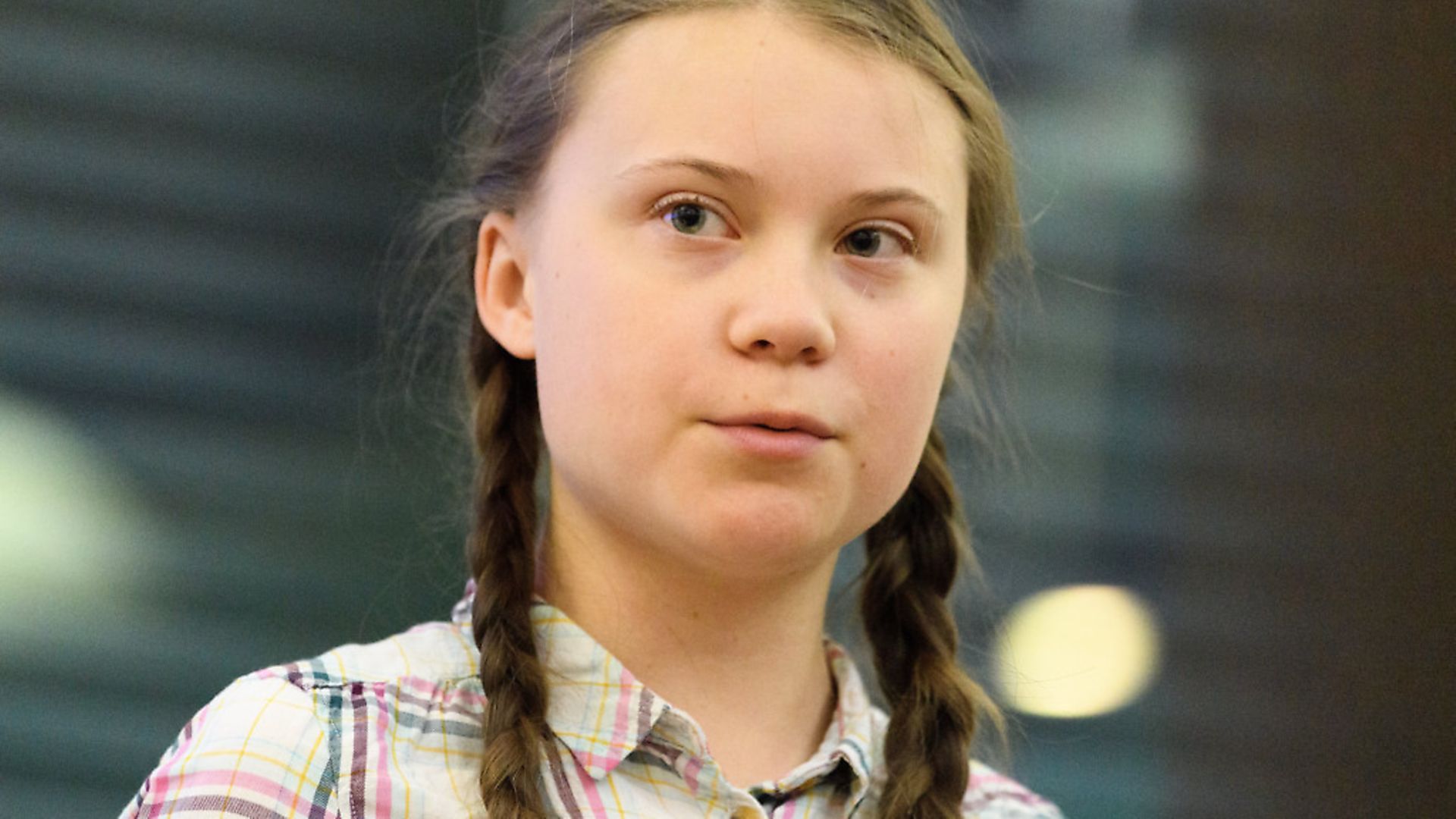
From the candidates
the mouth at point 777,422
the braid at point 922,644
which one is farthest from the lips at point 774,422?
the braid at point 922,644

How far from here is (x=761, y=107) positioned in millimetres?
1082

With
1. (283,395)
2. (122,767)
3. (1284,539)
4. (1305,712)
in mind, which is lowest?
(122,767)

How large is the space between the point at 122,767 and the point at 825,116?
89 cm

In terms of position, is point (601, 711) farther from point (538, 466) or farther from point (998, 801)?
point (998, 801)

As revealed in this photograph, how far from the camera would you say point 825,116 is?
3.58ft

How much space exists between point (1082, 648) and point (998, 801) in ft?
1.44

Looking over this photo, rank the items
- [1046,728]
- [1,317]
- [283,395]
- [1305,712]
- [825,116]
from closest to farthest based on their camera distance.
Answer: [825,116] < [1305,712] < [1,317] < [283,395] < [1046,728]

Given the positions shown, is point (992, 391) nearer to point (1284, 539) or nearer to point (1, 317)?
point (1284, 539)

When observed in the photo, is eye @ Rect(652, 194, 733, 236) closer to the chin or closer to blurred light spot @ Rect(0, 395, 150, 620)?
the chin

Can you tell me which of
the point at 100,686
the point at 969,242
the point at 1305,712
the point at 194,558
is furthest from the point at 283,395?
the point at 1305,712

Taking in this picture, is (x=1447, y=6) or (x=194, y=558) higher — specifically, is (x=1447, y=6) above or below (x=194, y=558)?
above

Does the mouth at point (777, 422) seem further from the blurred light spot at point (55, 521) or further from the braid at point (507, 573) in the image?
the blurred light spot at point (55, 521)

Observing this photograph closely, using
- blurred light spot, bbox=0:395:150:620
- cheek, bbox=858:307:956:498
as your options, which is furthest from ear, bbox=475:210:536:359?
blurred light spot, bbox=0:395:150:620

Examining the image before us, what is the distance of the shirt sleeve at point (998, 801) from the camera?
1.28 meters
